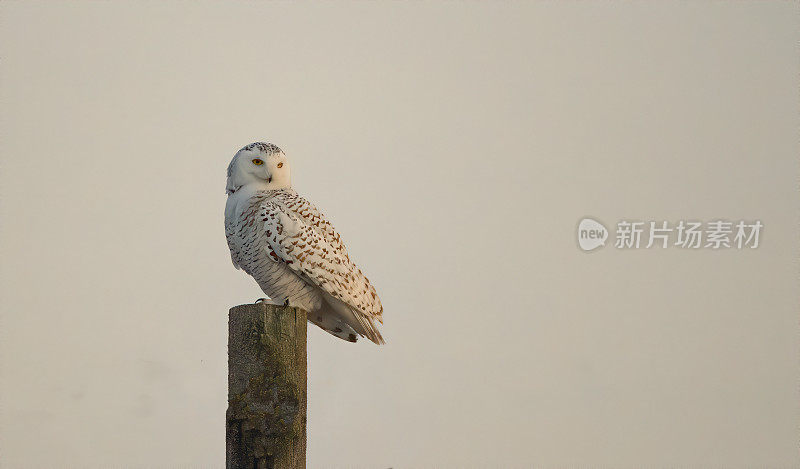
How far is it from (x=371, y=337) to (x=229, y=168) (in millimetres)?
1584

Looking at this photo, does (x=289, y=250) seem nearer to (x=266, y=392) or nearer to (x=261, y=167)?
(x=261, y=167)

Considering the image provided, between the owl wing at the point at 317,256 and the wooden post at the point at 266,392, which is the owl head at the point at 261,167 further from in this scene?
the wooden post at the point at 266,392

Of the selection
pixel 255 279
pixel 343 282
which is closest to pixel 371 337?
pixel 343 282

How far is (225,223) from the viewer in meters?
6.37

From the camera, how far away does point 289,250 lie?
19.8ft

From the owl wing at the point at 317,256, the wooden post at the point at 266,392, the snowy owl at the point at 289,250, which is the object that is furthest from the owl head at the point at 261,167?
the wooden post at the point at 266,392

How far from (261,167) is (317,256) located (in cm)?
75

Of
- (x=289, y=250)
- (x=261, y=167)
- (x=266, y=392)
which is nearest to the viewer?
(x=266, y=392)

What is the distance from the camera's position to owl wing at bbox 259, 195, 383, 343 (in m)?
6.03

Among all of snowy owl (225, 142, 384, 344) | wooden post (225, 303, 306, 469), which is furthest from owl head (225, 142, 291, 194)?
wooden post (225, 303, 306, 469)

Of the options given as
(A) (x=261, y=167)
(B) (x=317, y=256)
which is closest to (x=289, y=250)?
(B) (x=317, y=256)

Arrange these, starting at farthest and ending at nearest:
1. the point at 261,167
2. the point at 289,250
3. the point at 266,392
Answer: the point at 261,167 → the point at 289,250 → the point at 266,392

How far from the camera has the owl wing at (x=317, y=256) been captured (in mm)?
6027

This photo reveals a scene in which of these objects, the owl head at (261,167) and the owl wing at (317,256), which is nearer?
the owl wing at (317,256)
